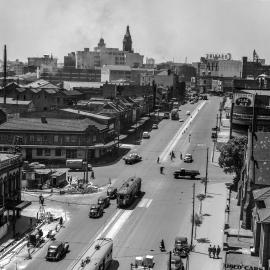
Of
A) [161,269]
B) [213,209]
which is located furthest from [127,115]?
[161,269]

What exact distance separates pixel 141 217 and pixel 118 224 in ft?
13.0

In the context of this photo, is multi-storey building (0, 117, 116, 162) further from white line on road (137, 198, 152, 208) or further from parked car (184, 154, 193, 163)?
white line on road (137, 198, 152, 208)

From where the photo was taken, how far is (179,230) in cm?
6097

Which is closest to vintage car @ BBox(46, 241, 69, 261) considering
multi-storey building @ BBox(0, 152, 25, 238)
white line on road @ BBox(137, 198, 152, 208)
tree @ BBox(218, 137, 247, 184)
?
multi-storey building @ BBox(0, 152, 25, 238)

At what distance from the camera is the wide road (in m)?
53.1

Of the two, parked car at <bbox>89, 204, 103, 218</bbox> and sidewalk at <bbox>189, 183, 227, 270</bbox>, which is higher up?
parked car at <bbox>89, 204, 103, 218</bbox>

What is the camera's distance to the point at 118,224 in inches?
2472

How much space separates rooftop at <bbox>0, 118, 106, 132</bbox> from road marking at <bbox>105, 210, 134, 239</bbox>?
33638mm

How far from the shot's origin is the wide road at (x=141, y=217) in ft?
174

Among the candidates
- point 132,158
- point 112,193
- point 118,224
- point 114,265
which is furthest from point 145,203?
point 132,158

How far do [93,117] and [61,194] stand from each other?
36267 millimetres

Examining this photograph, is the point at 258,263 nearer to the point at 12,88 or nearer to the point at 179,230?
the point at 179,230

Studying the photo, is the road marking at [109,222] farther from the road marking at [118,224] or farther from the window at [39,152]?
the window at [39,152]

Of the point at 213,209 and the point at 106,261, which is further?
the point at 213,209
